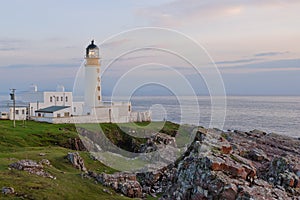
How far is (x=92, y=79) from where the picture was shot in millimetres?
72750

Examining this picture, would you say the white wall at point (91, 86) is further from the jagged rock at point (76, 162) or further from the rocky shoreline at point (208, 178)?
the jagged rock at point (76, 162)

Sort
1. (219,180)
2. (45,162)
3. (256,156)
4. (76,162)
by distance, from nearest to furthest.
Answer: (219,180)
(45,162)
(76,162)
(256,156)

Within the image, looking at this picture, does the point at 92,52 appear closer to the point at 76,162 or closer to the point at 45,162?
the point at 76,162

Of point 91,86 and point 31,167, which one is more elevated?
Result: point 91,86

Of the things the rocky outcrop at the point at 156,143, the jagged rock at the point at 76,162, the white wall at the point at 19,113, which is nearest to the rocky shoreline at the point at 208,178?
the jagged rock at the point at 76,162

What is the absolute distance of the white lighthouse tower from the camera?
72.5m

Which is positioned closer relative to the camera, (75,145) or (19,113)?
(75,145)

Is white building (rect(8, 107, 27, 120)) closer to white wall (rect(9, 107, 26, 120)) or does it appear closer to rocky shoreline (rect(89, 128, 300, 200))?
white wall (rect(9, 107, 26, 120))

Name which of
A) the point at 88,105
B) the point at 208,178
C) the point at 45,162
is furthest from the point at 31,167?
the point at 88,105

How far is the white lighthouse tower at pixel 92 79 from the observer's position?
2854 inches

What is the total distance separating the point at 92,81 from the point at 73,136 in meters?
23.6

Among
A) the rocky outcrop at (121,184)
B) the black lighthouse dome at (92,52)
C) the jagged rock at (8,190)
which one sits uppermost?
the black lighthouse dome at (92,52)

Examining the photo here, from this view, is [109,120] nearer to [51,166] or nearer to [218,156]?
[51,166]

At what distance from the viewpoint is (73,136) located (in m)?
51.0
